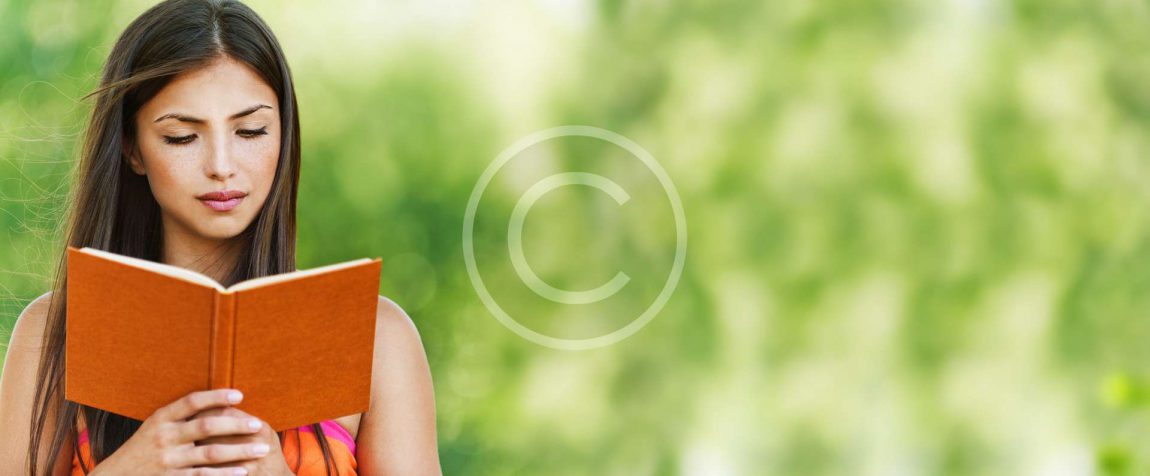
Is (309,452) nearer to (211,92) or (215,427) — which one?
(215,427)

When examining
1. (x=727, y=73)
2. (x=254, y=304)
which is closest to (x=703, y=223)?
(x=727, y=73)

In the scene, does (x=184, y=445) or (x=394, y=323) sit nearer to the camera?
(x=184, y=445)

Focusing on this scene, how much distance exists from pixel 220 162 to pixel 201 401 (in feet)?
0.76

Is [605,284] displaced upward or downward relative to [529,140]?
downward

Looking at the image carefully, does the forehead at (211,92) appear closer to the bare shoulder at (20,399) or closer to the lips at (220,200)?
the lips at (220,200)

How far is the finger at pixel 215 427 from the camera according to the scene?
2.89 ft

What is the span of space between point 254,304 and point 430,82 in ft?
7.92

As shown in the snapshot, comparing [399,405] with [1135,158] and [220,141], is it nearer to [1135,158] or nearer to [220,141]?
[220,141]

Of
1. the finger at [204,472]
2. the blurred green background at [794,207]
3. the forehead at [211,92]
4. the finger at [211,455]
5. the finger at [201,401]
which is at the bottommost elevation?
the finger at [204,472]

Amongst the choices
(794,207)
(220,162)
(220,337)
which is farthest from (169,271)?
(794,207)

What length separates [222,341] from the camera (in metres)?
0.86

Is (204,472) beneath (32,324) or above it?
beneath

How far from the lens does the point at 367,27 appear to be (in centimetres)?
318

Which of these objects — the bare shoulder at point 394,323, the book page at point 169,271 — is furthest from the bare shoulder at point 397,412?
the book page at point 169,271
